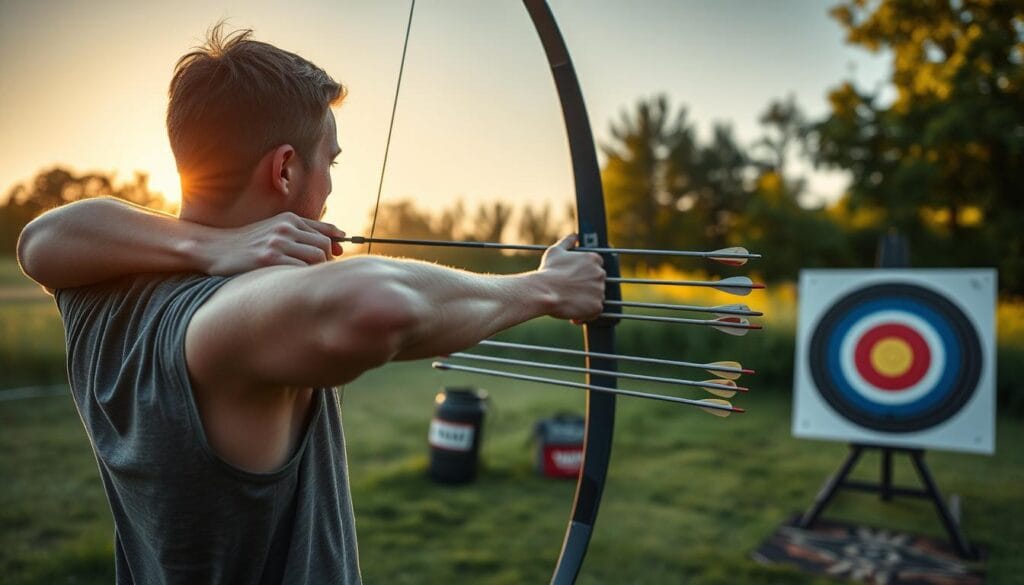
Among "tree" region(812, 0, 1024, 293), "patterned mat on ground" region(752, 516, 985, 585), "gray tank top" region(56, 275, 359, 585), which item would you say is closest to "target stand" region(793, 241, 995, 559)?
"patterned mat on ground" region(752, 516, 985, 585)

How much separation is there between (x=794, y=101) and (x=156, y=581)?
30.3 m

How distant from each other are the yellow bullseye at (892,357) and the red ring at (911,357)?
0.01 m

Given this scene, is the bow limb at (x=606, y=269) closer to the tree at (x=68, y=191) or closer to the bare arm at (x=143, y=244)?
the bare arm at (x=143, y=244)

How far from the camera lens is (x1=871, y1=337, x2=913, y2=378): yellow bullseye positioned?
346 centimetres

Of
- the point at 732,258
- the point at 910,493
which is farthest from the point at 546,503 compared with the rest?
the point at 732,258

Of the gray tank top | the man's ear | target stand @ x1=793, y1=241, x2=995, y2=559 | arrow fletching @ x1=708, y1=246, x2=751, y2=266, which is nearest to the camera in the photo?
the gray tank top

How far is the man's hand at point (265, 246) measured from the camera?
0.75m

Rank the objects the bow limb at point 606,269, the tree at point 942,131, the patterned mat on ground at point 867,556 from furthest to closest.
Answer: the tree at point 942,131
the patterned mat on ground at point 867,556
the bow limb at point 606,269

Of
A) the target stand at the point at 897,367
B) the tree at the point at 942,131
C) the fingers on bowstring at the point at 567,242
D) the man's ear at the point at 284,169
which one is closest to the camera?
the man's ear at the point at 284,169

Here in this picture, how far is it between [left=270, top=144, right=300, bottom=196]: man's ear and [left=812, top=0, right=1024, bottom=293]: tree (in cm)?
1080


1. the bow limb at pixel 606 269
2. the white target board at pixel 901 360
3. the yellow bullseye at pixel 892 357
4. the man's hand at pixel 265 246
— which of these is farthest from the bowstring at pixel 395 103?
the yellow bullseye at pixel 892 357

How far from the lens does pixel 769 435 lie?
16.3 feet

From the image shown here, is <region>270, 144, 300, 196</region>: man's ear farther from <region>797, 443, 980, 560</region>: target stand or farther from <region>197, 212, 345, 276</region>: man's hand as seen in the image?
<region>797, 443, 980, 560</region>: target stand

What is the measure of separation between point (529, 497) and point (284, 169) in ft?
9.48
